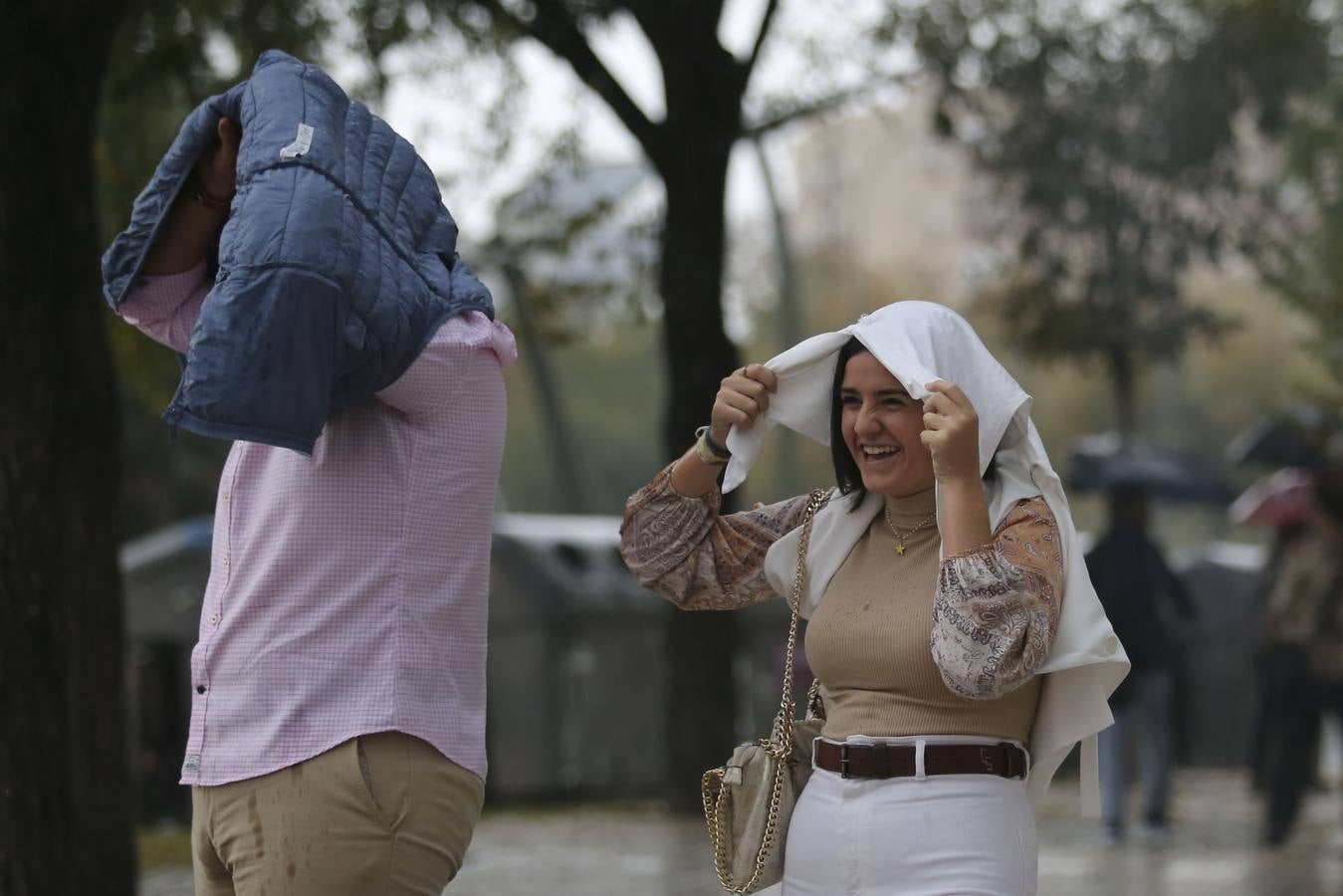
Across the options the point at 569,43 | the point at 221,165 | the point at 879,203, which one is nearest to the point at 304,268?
the point at 221,165

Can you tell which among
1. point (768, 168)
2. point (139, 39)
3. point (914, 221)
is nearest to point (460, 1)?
point (139, 39)

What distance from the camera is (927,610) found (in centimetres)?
351

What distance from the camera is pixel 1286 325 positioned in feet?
A: 171

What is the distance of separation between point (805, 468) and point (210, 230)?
167ft

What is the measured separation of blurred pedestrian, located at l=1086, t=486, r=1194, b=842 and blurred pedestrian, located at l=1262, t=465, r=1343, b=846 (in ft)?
2.08

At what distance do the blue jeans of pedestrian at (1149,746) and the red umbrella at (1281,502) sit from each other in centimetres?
125

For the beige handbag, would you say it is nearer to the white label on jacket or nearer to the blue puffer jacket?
the blue puffer jacket

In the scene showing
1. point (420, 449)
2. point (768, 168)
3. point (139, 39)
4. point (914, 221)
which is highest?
point (914, 221)

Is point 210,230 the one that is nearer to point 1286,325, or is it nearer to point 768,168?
point 768,168

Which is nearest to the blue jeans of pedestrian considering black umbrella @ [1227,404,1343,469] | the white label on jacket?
black umbrella @ [1227,404,1343,469]

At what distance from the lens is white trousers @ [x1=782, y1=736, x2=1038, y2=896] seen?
3410 mm

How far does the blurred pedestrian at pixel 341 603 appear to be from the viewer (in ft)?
10.1

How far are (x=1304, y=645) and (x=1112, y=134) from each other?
9.17 metres

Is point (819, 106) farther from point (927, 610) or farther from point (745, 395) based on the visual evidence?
point (927, 610)
